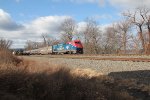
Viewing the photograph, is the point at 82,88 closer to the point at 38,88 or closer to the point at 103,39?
the point at 38,88

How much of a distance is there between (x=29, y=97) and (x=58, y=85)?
1435 mm

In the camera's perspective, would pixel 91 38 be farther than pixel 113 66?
Yes

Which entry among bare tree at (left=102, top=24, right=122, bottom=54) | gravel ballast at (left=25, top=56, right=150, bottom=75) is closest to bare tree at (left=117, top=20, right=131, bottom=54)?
bare tree at (left=102, top=24, right=122, bottom=54)

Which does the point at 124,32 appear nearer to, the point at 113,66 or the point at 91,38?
the point at 91,38

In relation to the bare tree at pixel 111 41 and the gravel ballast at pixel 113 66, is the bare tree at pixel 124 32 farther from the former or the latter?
the gravel ballast at pixel 113 66

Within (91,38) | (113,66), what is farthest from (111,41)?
(113,66)

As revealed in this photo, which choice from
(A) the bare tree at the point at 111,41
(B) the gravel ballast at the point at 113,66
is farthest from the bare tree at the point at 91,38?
(B) the gravel ballast at the point at 113,66

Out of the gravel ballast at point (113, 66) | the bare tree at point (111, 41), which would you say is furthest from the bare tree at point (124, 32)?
the gravel ballast at point (113, 66)

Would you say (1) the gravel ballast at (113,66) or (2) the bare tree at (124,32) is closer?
(1) the gravel ballast at (113,66)

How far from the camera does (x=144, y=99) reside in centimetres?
1108

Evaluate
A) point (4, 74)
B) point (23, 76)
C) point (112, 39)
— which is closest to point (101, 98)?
point (23, 76)

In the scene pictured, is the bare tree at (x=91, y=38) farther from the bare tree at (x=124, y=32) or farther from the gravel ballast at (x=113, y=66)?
the gravel ballast at (x=113, y=66)

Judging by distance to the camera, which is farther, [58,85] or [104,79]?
[104,79]

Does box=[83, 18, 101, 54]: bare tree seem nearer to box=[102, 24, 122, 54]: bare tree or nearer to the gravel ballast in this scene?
box=[102, 24, 122, 54]: bare tree
